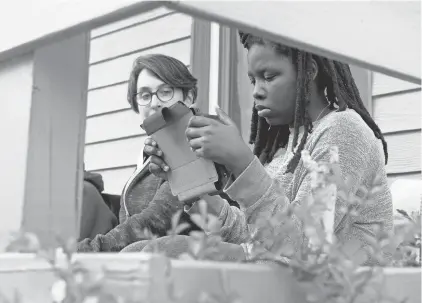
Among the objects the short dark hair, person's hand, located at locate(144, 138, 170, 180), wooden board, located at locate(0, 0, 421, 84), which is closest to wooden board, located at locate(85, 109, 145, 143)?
the short dark hair

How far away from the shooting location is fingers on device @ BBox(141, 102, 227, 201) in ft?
5.24

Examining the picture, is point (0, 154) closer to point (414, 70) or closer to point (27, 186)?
point (27, 186)

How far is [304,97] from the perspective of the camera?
5.89 ft

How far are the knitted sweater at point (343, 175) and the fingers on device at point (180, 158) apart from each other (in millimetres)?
111

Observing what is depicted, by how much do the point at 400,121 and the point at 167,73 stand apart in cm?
83

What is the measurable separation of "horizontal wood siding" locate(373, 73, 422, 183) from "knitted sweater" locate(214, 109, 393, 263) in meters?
0.85

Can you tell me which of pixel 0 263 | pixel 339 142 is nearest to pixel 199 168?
pixel 339 142

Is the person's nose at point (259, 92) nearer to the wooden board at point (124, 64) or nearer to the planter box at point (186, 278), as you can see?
the planter box at point (186, 278)

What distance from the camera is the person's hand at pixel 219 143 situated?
4.83 ft

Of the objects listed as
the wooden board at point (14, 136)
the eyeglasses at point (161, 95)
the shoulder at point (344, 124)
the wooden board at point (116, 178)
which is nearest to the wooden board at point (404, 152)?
the eyeglasses at point (161, 95)

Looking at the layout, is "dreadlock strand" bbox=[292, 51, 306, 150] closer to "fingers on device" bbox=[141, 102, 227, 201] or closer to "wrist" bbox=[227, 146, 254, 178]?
"fingers on device" bbox=[141, 102, 227, 201]

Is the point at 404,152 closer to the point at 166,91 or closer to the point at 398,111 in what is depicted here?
the point at 398,111

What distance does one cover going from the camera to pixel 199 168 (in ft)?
5.27

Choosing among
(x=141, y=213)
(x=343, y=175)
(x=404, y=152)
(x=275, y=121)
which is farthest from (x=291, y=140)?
(x=404, y=152)
